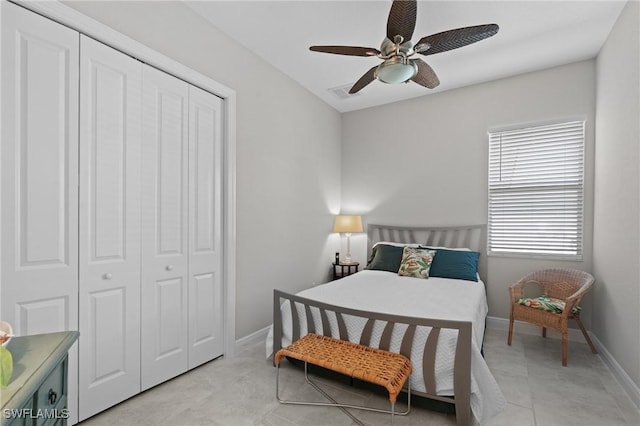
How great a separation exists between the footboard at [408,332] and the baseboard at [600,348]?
1316 mm

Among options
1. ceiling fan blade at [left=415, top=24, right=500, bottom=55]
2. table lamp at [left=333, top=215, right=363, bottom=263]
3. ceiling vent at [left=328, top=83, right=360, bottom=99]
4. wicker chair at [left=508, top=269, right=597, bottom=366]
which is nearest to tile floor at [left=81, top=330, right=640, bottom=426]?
wicker chair at [left=508, top=269, right=597, bottom=366]

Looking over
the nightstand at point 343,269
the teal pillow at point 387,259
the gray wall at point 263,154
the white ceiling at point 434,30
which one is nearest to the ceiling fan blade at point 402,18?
the white ceiling at point 434,30

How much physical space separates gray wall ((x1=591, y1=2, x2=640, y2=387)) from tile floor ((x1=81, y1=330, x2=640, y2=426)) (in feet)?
1.06

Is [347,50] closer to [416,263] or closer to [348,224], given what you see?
[416,263]

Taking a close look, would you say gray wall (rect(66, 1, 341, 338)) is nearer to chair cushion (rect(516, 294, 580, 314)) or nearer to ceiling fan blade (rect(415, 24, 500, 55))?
ceiling fan blade (rect(415, 24, 500, 55))

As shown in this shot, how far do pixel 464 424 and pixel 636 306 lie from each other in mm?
1528

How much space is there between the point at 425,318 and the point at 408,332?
15 centimetres

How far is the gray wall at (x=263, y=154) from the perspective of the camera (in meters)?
2.43

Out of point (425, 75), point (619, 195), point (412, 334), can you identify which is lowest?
point (412, 334)

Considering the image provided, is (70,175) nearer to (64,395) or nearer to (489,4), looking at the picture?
(64,395)

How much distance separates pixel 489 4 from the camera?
2.47 m

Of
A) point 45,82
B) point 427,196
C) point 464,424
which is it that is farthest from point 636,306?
point 45,82

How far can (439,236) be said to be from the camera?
4.10m

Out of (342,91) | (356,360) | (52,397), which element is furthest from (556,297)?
(52,397)
